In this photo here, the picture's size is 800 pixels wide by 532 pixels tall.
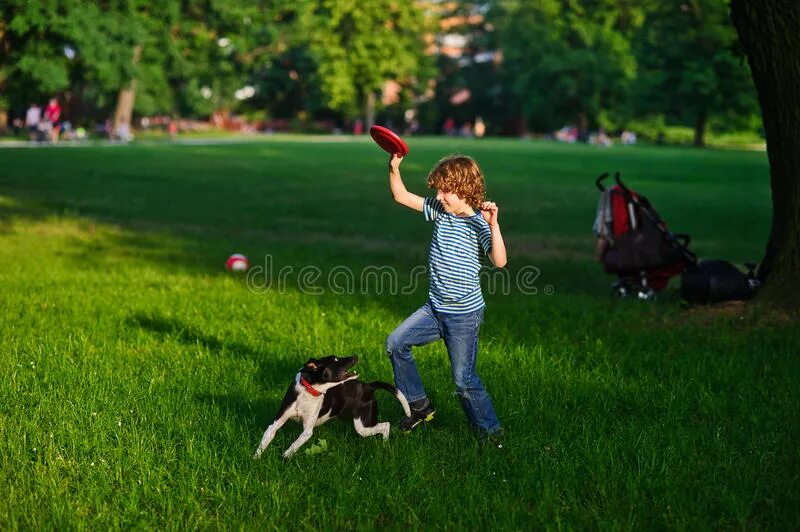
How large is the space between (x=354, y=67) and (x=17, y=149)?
5954 centimetres

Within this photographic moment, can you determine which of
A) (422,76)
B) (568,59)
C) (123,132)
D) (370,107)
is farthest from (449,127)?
(123,132)

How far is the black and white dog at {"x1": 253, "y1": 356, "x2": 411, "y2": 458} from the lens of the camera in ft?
16.1

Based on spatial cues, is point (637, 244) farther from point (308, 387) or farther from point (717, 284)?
point (308, 387)

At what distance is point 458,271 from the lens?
5285 mm

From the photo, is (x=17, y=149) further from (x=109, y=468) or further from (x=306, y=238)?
(x=109, y=468)

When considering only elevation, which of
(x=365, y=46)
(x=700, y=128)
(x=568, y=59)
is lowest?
(x=700, y=128)

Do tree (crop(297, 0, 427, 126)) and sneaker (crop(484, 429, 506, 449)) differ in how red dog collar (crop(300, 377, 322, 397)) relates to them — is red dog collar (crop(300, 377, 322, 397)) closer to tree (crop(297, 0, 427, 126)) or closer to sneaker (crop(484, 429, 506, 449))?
sneaker (crop(484, 429, 506, 449))

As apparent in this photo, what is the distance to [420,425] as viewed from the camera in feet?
18.6

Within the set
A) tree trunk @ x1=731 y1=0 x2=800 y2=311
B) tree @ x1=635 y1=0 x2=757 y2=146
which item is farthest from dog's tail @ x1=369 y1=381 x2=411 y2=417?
tree @ x1=635 y1=0 x2=757 y2=146

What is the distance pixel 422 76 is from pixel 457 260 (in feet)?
315

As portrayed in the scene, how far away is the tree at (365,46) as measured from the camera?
307 feet

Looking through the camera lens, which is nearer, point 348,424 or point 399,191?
point 399,191

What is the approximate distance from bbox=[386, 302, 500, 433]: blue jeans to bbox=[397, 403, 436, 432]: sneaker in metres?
0.25

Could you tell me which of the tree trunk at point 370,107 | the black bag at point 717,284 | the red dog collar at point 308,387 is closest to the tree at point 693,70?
the tree trunk at point 370,107
